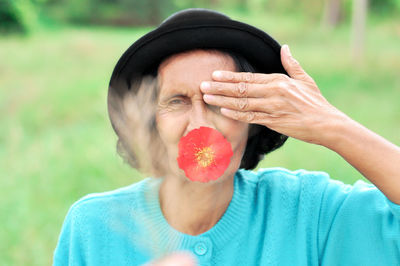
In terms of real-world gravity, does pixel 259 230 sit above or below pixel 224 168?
below

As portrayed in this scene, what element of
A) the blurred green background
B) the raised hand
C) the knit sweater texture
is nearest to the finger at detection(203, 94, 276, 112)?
the raised hand

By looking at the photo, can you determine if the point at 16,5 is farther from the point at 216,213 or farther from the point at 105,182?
the point at 216,213

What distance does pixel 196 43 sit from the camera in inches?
74.2

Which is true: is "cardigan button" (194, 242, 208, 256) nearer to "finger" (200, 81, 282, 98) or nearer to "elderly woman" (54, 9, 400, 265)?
"elderly woman" (54, 9, 400, 265)

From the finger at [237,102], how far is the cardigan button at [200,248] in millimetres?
670

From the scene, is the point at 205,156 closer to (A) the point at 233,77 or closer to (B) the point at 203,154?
(B) the point at 203,154

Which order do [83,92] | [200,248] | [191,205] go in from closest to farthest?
1. [200,248]
2. [191,205]
3. [83,92]

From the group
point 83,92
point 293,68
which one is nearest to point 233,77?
point 293,68

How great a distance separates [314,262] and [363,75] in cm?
1120

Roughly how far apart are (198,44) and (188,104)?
0.27 m

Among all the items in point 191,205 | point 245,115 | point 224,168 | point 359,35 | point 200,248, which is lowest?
point 200,248

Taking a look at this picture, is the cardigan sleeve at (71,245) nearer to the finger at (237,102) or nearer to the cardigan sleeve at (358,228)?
the finger at (237,102)

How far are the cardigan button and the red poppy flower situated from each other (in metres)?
0.37

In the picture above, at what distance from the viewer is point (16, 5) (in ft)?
54.0
